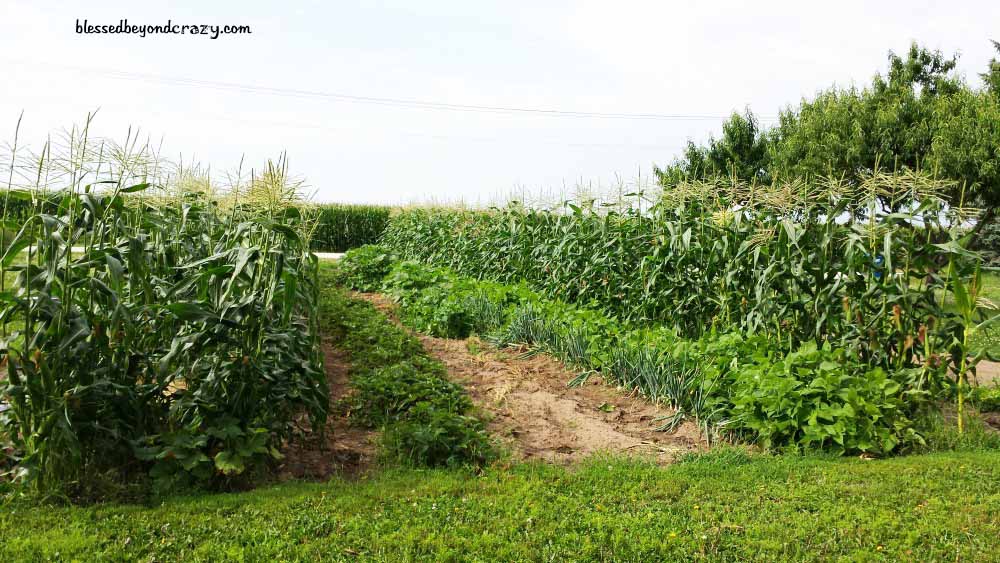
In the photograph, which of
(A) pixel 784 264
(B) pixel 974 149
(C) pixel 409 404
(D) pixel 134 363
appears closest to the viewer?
(D) pixel 134 363

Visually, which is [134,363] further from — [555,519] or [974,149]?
[974,149]

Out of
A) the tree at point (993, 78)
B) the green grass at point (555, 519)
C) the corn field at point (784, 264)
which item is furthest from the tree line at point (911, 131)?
A: the green grass at point (555, 519)

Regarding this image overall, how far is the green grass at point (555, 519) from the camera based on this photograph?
341 cm

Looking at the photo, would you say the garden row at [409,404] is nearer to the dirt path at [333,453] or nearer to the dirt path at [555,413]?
the dirt path at [333,453]

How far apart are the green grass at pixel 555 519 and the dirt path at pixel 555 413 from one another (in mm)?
563

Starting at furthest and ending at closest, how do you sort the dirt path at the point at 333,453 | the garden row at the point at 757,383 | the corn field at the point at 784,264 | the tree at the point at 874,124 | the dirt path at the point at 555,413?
the tree at the point at 874,124, the corn field at the point at 784,264, the dirt path at the point at 555,413, the garden row at the point at 757,383, the dirt path at the point at 333,453

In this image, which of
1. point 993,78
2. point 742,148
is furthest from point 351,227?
point 993,78

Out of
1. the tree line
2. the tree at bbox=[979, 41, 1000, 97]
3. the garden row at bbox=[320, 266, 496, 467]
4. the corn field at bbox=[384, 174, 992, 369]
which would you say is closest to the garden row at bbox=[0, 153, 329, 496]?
the garden row at bbox=[320, 266, 496, 467]

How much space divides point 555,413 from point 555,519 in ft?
6.70

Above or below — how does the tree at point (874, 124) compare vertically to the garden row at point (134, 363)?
above

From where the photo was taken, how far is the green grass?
341 cm

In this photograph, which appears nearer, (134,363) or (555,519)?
(555,519)

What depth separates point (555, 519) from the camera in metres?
3.79

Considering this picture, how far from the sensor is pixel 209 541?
3428 millimetres
